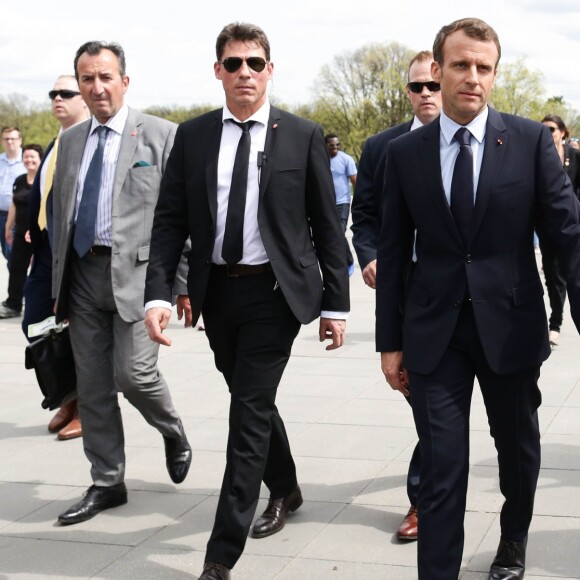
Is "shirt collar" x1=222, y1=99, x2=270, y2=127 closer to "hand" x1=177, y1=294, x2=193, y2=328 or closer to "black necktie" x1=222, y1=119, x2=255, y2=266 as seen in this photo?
"black necktie" x1=222, y1=119, x2=255, y2=266

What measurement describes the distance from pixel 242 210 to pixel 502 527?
1.55m

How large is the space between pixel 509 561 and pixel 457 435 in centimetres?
66

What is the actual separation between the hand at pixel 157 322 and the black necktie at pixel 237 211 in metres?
0.36

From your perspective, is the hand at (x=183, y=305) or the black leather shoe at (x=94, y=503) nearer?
the hand at (x=183, y=305)

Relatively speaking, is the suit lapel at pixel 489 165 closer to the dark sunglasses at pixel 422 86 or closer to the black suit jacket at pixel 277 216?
the black suit jacket at pixel 277 216

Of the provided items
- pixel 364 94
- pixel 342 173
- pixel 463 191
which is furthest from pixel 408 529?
pixel 364 94

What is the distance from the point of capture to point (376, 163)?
5.22 meters

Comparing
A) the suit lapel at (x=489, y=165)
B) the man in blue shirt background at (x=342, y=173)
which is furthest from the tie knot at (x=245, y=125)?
the man in blue shirt background at (x=342, y=173)

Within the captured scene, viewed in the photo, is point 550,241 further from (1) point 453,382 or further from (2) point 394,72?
(2) point 394,72

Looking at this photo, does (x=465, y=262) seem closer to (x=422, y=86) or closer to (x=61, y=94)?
(x=422, y=86)

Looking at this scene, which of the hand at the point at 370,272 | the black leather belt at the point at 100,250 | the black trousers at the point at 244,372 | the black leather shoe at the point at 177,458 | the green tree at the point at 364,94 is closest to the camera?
the black trousers at the point at 244,372

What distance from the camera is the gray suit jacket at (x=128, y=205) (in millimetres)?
5332

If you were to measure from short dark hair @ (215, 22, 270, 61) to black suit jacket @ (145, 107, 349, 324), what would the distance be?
26cm

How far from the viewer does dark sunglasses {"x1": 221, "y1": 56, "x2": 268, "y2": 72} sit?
4.52 m
